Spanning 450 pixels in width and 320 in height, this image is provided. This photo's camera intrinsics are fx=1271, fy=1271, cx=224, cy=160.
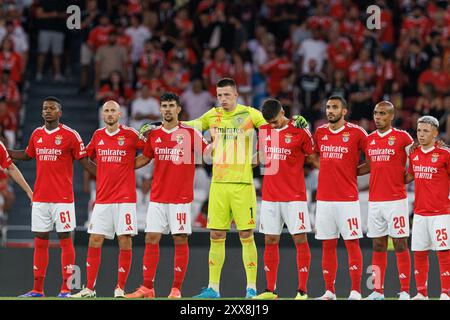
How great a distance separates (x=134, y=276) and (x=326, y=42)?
369 inches

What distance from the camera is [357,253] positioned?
15.1 meters

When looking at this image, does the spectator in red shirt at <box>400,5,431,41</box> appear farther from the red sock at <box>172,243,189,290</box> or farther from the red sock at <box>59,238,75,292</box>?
the red sock at <box>59,238,75,292</box>

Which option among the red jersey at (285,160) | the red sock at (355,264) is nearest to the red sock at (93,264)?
the red jersey at (285,160)

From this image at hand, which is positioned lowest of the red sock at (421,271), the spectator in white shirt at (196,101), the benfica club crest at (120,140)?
the red sock at (421,271)

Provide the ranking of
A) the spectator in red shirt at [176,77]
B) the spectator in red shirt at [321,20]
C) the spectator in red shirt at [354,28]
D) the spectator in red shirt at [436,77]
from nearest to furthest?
the spectator in red shirt at [176,77], the spectator in red shirt at [436,77], the spectator in red shirt at [321,20], the spectator in red shirt at [354,28]

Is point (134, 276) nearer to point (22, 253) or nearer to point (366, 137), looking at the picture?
point (22, 253)

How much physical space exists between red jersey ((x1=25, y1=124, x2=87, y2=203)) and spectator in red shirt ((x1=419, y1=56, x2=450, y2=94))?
10.5 metres

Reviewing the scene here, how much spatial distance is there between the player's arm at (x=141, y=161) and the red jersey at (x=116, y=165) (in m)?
0.08

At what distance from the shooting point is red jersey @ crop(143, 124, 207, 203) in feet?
50.0

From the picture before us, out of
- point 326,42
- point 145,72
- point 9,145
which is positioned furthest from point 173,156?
point 326,42

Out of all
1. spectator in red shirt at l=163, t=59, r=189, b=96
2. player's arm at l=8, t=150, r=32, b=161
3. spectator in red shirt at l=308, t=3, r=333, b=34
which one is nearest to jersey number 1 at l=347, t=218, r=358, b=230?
player's arm at l=8, t=150, r=32, b=161

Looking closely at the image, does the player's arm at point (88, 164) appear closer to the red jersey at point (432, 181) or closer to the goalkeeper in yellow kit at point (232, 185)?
the goalkeeper in yellow kit at point (232, 185)

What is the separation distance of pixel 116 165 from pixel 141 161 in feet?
1.08

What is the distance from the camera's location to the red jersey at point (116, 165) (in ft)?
50.0
